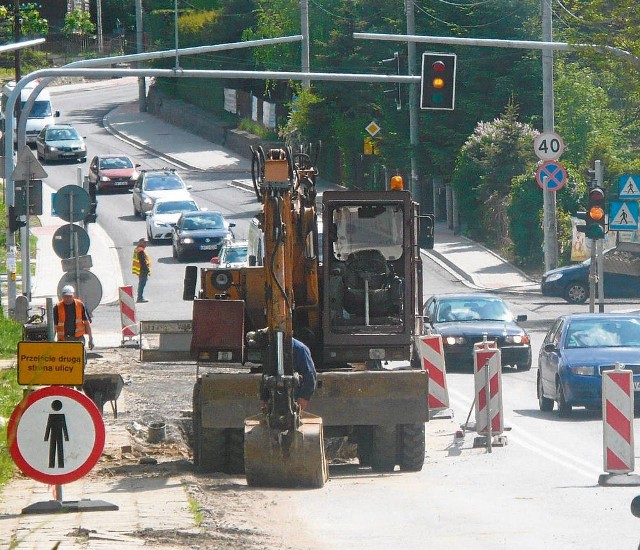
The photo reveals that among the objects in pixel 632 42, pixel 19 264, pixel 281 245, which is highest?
pixel 632 42

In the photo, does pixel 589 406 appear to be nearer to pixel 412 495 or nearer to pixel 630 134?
pixel 412 495

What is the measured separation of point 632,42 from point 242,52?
143 ft

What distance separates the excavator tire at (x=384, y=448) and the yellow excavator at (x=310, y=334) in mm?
Answer: 10

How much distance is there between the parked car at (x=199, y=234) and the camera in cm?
4525

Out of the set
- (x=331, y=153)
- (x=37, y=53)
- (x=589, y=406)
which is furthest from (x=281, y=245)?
(x=37, y=53)

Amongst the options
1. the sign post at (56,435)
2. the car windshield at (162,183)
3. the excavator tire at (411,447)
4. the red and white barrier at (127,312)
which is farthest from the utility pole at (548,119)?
the sign post at (56,435)

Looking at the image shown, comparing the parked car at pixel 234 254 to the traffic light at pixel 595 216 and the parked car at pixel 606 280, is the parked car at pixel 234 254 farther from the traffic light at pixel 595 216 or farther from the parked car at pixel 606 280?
the traffic light at pixel 595 216

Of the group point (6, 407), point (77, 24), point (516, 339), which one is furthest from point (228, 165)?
point (6, 407)

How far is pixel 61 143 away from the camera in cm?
6531

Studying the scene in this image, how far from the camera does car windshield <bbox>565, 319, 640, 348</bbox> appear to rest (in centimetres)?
2117

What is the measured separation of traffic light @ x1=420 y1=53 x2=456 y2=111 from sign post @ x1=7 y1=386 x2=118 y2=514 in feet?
65.1

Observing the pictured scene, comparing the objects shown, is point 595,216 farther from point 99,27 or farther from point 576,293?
point 99,27

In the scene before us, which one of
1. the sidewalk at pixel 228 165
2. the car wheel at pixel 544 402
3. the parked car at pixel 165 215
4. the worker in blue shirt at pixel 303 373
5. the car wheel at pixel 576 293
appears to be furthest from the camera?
the parked car at pixel 165 215

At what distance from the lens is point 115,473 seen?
49.8ft
